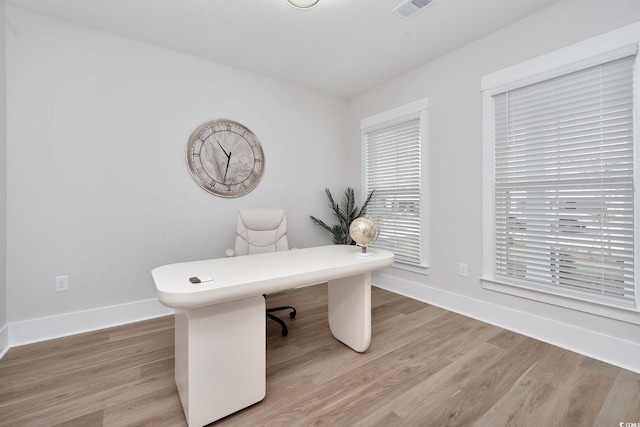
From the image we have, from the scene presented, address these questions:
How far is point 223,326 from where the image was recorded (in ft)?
4.43

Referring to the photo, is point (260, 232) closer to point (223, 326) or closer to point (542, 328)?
point (223, 326)

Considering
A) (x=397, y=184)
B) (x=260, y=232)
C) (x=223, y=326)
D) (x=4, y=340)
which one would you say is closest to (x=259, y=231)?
(x=260, y=232)

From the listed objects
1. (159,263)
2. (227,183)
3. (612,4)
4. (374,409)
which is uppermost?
(612,4)

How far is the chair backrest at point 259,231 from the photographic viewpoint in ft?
8.40

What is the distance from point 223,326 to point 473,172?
2491 mm

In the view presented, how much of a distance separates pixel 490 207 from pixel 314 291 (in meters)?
2.10

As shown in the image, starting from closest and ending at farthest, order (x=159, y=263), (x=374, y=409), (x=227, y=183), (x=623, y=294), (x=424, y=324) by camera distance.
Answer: (x=374, y=409), (x=623, y=294), (x=424, y=324), (x=159, y=263), (x=227, y=183)

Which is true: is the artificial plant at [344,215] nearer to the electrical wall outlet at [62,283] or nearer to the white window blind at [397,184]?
the white window blind at [397,184]

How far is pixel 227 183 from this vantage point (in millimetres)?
3047

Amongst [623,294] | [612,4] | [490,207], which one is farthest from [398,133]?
[623,294]

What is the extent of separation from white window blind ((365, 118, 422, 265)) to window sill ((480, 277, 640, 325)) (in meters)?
0.82

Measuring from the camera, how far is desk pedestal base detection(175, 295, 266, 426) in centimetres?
129

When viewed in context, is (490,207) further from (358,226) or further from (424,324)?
(358,226)

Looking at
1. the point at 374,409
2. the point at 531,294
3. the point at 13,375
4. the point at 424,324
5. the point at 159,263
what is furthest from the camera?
the point at 159,263
